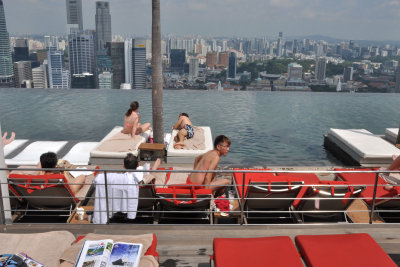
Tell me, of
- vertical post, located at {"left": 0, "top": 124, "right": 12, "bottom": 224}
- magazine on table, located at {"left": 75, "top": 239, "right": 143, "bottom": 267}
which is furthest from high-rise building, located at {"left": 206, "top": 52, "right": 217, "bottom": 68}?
magazine on table, located at {"left": 75, "top": 239, "right": 143, "bottom": 267}

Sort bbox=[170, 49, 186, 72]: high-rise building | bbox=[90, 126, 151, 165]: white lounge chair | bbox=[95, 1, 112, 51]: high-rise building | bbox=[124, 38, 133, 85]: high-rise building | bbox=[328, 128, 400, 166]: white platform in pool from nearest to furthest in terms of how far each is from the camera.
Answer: bbox=[90, 126, 151, 165]: white lounge chair, bbox=[328, 128, 400, 166]: white platform in pool, bbox=[124, 38, 133, 85]: high-rise building, bbox=[170, 49, 186, 72]: high-rise building, bbox=[95, 1, 112, 51]: high-rise building

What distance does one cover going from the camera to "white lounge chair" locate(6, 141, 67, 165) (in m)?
6.48

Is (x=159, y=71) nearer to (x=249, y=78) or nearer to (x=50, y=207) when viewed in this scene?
(x=50, y=207)

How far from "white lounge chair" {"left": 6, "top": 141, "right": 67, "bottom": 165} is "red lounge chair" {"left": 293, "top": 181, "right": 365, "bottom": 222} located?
17.0 feet

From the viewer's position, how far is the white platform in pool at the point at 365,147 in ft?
22.7

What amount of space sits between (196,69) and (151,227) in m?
34.8

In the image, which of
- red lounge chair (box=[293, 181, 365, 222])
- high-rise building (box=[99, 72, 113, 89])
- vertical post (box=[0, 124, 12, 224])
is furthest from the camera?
high-rise building (box=[99, 72, 113, 89])

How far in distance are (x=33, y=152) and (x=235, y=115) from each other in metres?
7.75

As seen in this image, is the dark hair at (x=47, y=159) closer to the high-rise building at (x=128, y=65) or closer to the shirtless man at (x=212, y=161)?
the shirtless man at (x=212, y=161)

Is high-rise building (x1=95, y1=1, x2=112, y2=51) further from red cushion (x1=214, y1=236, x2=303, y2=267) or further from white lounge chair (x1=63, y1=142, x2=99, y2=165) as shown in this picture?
red cushion (x1=214, y1=236, x2=303, y2=267)

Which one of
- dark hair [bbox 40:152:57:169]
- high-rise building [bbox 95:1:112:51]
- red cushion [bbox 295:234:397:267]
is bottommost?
red cushion [bbox 295:234:397:267]

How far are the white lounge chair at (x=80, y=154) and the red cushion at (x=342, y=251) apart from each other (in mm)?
4908

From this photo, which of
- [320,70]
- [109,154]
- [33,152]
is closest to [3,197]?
[109,154]

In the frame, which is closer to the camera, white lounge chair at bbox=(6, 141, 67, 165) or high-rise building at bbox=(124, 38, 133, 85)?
white lounge chair at bbox=(6, 141, 67, 165)
